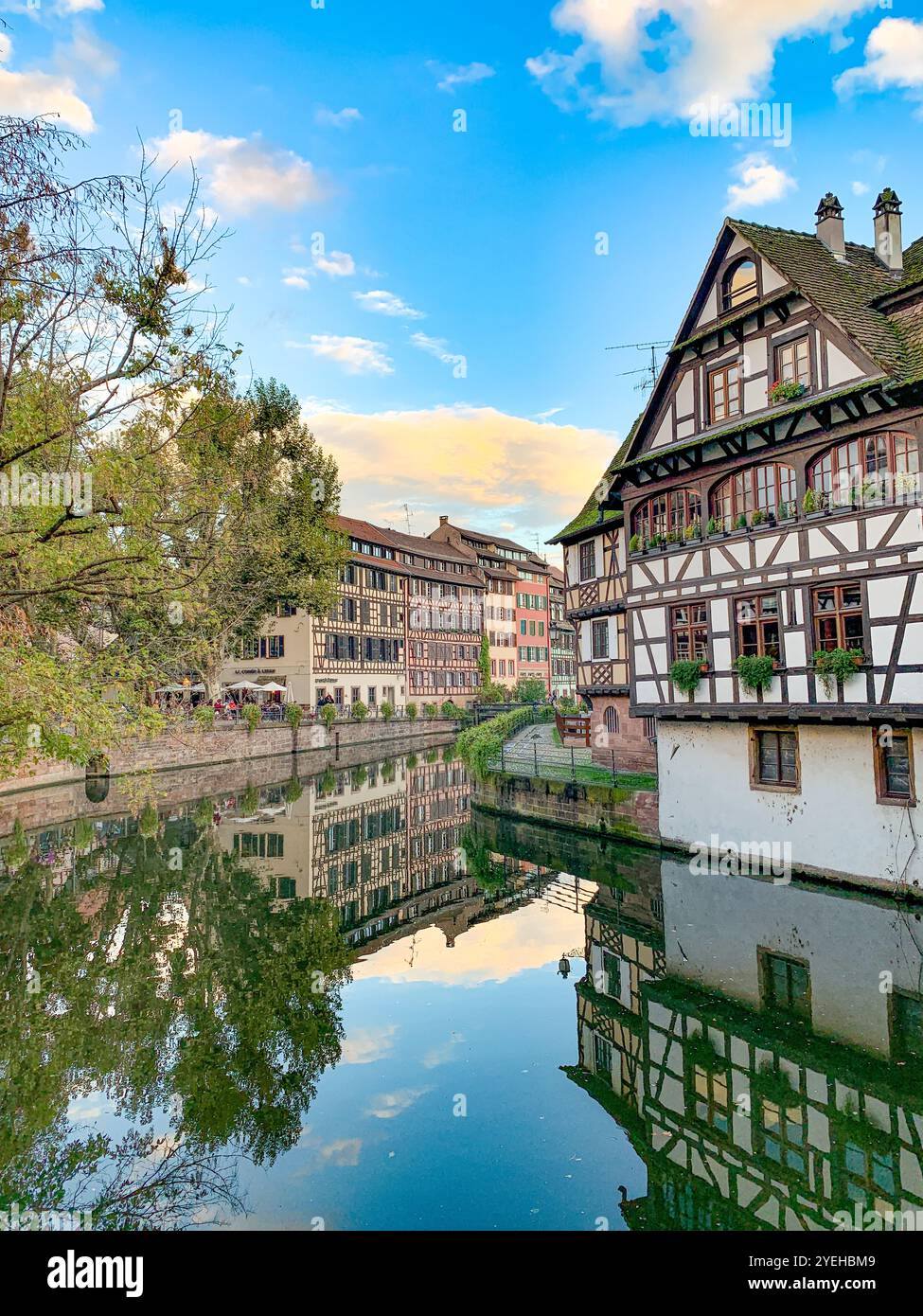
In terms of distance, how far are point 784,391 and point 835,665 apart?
5337 mm

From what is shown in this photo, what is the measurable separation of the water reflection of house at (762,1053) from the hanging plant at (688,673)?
15.2 feet

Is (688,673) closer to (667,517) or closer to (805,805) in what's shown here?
(805,805)

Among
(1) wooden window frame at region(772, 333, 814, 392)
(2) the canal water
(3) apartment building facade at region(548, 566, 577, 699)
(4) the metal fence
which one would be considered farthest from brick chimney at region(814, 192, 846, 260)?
(3) apartment building facade at region(548, 566, 577, 699)

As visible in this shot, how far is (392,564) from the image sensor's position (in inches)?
2170

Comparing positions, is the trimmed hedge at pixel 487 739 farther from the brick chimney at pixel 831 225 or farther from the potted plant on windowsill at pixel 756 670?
the brick chimney at pixel 831 225

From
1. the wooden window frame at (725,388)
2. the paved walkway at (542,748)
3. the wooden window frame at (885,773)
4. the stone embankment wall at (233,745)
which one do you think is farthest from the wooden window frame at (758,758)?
the stone embankment wall at (233,745)

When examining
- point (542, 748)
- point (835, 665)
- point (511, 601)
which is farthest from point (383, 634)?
point (835, 665)

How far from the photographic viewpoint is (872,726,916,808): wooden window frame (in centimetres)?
1349

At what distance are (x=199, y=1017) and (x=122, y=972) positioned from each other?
2.40m

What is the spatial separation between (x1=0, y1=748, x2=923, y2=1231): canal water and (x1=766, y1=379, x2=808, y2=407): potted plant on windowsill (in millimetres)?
9247

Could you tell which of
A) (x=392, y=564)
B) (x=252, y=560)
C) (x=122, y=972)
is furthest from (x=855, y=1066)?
(x=392, y=564)

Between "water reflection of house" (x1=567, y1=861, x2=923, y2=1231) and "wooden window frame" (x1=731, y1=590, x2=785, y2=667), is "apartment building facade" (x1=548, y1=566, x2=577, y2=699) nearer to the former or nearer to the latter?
"wooden window frame" (x1=731, y1=590, x2=785, y2=667)

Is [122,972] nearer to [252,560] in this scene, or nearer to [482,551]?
[252,560]

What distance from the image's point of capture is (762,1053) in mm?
9195
